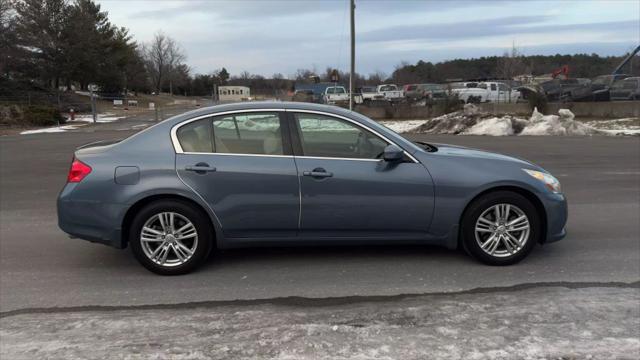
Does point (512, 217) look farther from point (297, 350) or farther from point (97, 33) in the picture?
point (97, 33)

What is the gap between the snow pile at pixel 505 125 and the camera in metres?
20.9

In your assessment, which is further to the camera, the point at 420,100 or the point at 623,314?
the point at 420,100

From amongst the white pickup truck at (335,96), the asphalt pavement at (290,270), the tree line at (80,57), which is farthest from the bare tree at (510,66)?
the asphalt pavement at (290,270)

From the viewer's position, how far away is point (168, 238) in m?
4.72

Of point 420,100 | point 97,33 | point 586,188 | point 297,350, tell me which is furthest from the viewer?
point 97,33

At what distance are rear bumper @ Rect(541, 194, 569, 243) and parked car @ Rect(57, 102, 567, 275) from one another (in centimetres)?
1

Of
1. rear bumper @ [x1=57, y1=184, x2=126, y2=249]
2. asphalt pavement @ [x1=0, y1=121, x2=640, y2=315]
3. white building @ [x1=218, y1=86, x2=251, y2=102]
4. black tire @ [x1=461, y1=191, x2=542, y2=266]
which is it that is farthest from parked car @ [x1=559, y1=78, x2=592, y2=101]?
white building @ [x1=218, y1=86, x2=251, y2=102]

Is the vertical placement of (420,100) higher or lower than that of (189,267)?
higher

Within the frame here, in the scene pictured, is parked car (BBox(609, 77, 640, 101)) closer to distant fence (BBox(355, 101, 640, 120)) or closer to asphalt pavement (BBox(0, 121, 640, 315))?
distant fence (BBox(355, 101, 640, 120))

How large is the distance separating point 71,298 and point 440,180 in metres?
3.27

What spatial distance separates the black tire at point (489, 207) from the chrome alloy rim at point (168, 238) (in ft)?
8.11

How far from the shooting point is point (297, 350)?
330 centimetres

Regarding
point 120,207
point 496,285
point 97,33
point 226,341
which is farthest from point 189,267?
point 97,33

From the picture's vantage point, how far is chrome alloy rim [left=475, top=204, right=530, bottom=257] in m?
4.84
